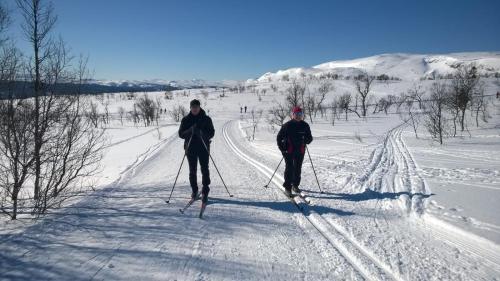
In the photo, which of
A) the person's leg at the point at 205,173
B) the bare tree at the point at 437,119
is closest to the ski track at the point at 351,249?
the person's leg at the point at 205,173

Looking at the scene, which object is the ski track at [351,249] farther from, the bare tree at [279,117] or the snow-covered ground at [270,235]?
the bare tree at [279,117]

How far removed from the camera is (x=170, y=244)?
170 inches

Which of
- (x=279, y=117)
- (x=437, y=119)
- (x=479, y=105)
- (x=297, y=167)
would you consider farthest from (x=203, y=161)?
(x=479, y=105)

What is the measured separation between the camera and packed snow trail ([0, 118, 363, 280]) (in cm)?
358

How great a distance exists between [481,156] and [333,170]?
7551 mm

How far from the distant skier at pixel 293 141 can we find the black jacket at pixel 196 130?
5.71 ft

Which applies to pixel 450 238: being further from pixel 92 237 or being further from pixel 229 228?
pixel 92 237

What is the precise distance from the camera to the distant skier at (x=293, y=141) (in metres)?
6.98

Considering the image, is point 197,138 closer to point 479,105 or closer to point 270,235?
point 270,235

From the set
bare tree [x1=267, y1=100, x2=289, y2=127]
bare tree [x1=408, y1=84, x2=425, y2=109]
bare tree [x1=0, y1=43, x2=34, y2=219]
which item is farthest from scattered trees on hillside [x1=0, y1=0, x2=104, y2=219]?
bare tree [x1=408, y1=84, x2=425, y2=109]

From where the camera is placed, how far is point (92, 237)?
4.42 metres

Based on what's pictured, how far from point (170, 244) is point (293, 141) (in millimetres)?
3728

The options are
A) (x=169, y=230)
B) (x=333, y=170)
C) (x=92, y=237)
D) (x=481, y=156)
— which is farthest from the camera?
(x=481, y=156)

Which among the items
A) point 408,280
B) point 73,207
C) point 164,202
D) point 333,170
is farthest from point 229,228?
point 333,170
